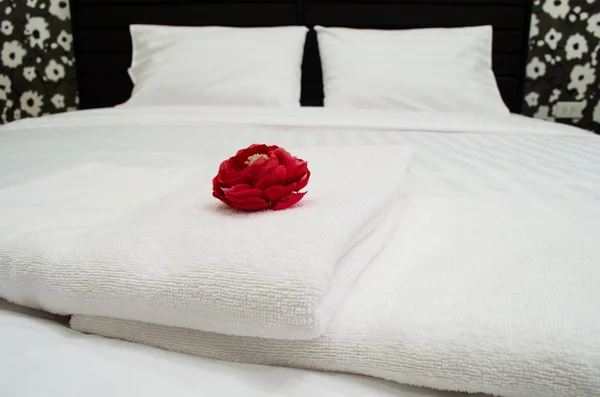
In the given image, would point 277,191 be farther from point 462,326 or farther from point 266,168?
point 462,326

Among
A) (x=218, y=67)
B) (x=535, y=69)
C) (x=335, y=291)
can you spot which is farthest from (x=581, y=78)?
(x=335, y=291)

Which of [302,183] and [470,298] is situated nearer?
[470,298]

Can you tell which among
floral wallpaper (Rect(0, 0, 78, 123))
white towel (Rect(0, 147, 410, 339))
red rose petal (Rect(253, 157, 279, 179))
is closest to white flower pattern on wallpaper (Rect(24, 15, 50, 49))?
floral wallpaper (Rect(0, 0, 78, 123))

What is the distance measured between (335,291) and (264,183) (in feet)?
0.53

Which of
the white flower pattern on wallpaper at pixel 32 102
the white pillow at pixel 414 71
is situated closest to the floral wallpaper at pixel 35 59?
the white flower pattern on wallpaper at pixel 32 102

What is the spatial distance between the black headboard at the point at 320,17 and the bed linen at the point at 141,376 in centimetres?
206

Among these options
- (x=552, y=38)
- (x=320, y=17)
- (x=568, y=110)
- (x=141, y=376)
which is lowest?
(x=568, y=110)

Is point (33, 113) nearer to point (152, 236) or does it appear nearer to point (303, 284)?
point (152, 236)

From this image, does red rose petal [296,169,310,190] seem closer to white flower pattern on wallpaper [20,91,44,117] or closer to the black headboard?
the black headboard

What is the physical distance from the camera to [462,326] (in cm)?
39

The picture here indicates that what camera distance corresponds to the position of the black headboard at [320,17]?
7.78 ft

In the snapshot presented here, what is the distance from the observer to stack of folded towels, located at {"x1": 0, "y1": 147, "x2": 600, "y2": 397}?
0.38 m

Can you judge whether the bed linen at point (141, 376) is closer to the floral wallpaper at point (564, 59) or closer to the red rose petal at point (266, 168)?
the red rose petal at point (266, 168)

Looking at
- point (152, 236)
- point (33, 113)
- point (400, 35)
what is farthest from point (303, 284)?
point (33, 113)
